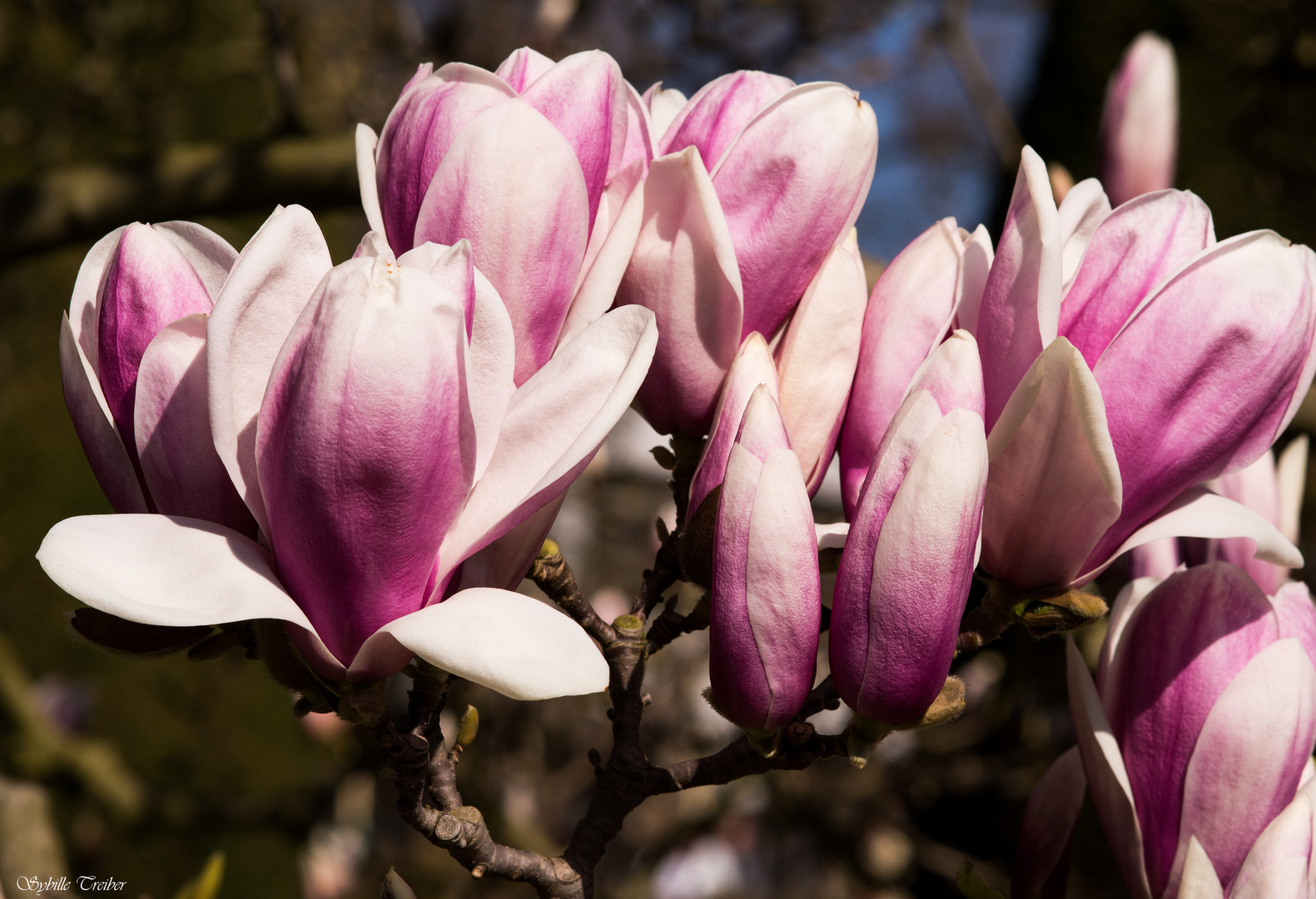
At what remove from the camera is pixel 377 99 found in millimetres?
3184

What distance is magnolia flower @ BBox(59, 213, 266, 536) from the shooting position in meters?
A: 0.47

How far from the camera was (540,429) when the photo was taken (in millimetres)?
439

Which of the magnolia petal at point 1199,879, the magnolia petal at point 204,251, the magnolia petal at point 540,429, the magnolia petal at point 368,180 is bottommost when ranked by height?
the magnolia petal at point 1199,879

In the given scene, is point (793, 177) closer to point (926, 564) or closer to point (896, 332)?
point (896, 332)

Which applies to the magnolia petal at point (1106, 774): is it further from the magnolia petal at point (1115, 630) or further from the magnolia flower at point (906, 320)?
the magnolia flower at point (906, 320)

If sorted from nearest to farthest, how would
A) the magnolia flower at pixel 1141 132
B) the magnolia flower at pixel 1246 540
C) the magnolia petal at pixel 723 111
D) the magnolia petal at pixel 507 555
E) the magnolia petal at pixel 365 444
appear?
the magnolia petal at pixel 365 444 → the magnolia petal at pixel 507 555 → the magnolia petal at pixel 723 111 → the magnolia flower at pixel 1246 540 → the magnolia flower at pixel 1141 132

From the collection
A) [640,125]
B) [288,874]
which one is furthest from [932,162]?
[640,125]

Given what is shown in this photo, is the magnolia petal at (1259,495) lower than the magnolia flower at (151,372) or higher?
lower

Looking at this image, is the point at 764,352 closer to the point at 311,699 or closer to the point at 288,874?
the point at 311,699

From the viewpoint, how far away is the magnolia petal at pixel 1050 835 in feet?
2.18

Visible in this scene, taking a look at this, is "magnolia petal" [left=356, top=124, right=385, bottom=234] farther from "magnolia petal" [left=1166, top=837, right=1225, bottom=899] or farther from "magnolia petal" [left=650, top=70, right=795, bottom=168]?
"magnolia petal" [left=1166, top=837, right=1225, bottom=899]

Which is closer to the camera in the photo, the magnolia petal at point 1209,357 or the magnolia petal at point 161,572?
the magnolia petal at point 161,572

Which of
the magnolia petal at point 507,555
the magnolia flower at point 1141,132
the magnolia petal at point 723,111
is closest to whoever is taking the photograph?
the magnolia petal at point 507,555

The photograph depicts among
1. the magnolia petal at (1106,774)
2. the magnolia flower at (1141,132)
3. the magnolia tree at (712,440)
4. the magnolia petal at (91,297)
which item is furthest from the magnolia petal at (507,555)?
the magnolia flower at (1141,132)
